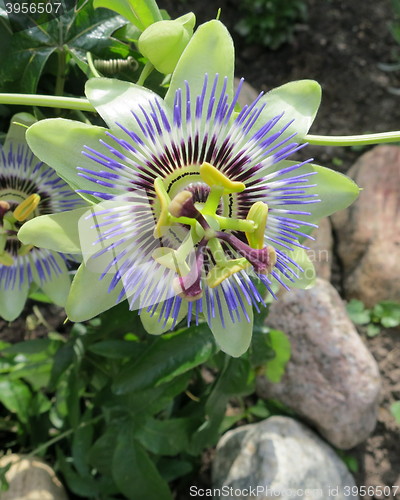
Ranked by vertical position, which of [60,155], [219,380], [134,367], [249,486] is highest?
[60,155]

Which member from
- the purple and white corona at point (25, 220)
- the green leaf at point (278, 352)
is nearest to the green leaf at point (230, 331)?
the purple and white corona at point (25, 220)

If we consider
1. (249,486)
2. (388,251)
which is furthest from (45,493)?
(388,251)

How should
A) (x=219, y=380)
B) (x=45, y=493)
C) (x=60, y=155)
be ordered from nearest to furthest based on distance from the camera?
(x=60, y=155) → (x=219, y=380) → (x=45, y=493)

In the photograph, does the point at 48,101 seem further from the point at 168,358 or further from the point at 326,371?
the point at 326,371

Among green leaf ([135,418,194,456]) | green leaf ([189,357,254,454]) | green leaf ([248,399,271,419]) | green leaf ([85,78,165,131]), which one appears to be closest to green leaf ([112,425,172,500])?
green leaf ([135,418,194,456])

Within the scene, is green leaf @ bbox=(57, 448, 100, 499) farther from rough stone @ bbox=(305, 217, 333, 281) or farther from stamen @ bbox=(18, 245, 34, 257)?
rough stone @ bbox=(305, 217, 333, 281)

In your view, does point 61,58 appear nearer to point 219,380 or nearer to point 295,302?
point 219,380

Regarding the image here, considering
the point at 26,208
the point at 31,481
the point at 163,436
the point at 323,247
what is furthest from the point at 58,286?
the point at 323,247
